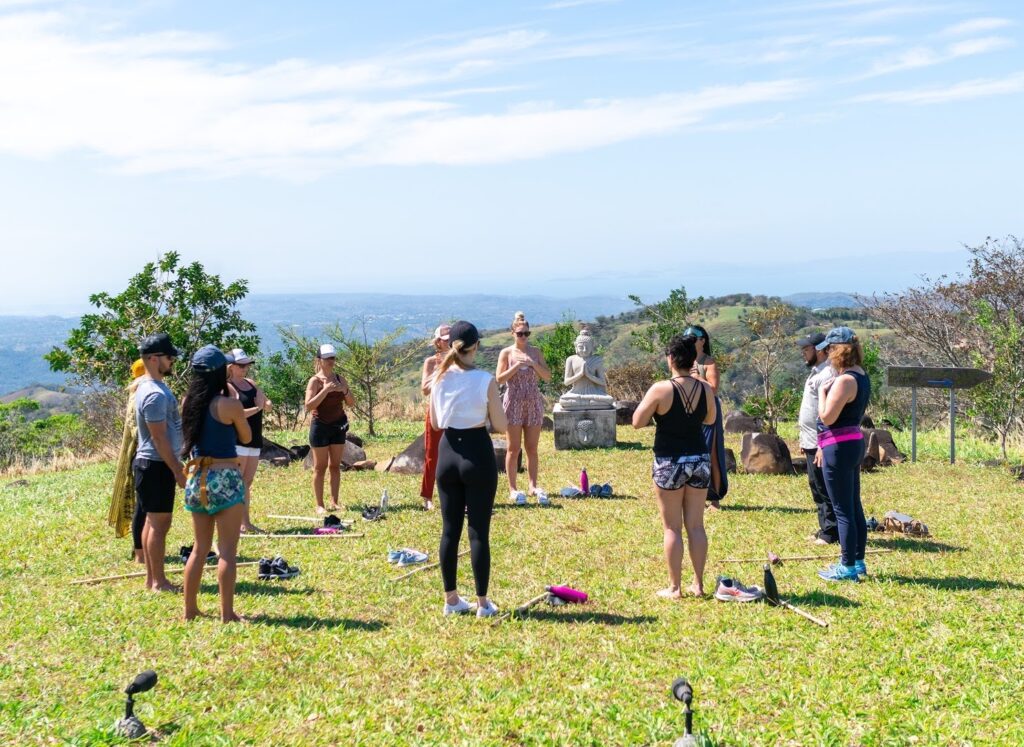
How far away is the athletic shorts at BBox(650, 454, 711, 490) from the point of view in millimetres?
6371

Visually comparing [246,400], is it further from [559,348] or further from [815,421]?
[559,348]

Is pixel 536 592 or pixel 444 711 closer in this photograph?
pixel 444 711

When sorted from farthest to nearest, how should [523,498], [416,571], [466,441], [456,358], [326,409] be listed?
[523,498]
[326,409]
[416,571]
[456,358]
[466,441]

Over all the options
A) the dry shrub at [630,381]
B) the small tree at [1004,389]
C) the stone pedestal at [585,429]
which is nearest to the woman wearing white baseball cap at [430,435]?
the stone pedestal at [585,429]

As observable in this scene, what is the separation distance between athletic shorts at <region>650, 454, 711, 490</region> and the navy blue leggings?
4.45 ft

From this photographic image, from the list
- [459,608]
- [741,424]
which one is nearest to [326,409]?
[459,608]

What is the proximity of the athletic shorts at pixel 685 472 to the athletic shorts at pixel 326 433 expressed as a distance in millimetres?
4386

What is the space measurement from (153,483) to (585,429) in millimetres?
10057

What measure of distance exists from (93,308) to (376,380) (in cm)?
608

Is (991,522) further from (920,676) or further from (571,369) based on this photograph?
(571,369)

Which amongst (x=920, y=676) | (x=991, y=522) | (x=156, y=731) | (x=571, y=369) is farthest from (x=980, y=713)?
(x=571, y=369)

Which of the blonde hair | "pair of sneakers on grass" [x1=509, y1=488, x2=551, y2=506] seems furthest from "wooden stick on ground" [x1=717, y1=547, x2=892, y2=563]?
the blonde hair

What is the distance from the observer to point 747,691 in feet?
16.3

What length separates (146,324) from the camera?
16.7 m
